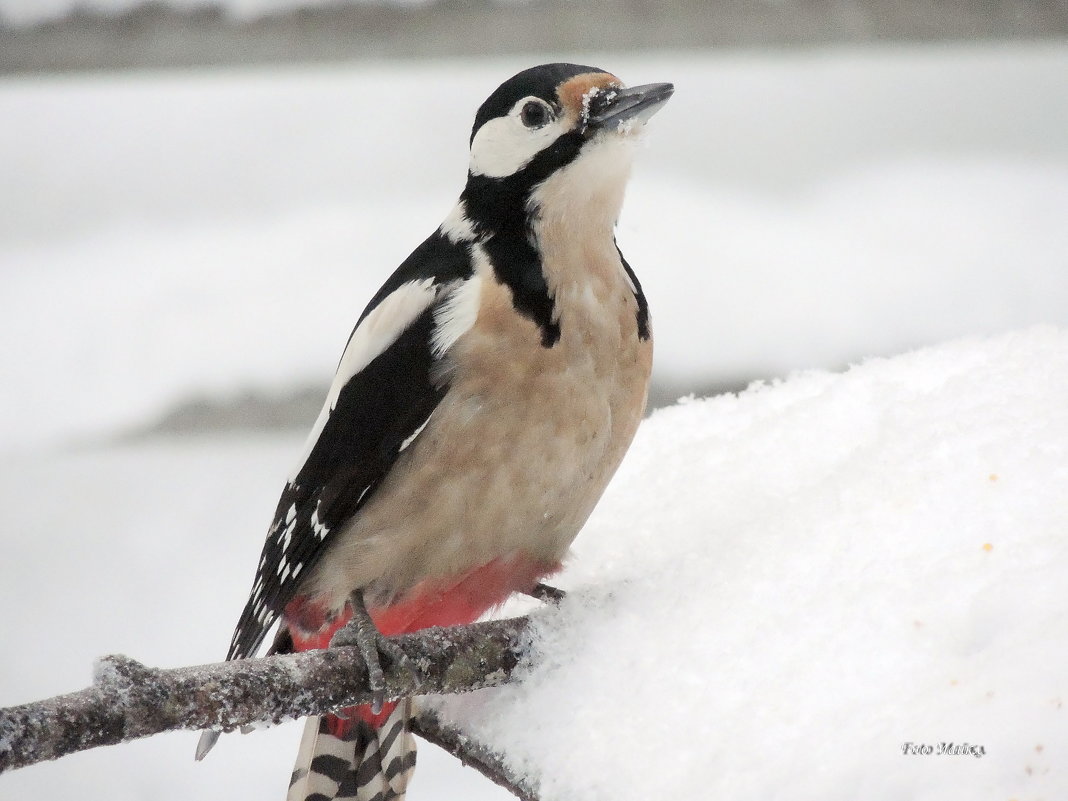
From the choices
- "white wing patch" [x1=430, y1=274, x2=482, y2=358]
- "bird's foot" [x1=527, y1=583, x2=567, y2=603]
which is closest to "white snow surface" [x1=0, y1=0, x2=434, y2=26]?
"white wing patch" [x1=430, y1=274, x2=482, y2=358]

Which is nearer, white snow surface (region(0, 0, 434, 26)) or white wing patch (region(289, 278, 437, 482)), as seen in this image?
white wing patch (region(289, 278, 437, 482))

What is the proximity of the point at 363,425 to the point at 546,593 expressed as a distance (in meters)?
0.19

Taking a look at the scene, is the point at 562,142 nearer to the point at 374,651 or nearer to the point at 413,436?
the point at 413,436

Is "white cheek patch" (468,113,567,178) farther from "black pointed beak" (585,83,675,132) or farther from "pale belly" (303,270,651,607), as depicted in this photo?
"pale belly" (303,270,651,607)

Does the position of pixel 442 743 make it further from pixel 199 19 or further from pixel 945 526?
pixel 199 19

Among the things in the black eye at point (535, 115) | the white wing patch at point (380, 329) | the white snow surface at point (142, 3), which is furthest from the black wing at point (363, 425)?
the white snow surface at point (142, 3)

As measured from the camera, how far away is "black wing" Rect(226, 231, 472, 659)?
0.75 m

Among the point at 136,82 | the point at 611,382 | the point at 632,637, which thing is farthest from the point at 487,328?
the point at 136,82

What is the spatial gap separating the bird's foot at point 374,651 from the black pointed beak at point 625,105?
0.37 meters

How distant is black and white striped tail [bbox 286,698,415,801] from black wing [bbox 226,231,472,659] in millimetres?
87

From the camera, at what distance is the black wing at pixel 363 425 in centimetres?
75

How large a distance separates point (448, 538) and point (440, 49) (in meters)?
0.97

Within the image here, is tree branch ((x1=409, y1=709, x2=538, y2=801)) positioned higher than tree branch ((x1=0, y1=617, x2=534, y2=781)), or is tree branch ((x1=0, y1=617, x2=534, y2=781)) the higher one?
tree branch ((x1=0, y1=617, x2=534, y2=781))

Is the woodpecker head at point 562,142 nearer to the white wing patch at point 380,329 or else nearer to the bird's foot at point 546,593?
the white wing patch at point 380,329
